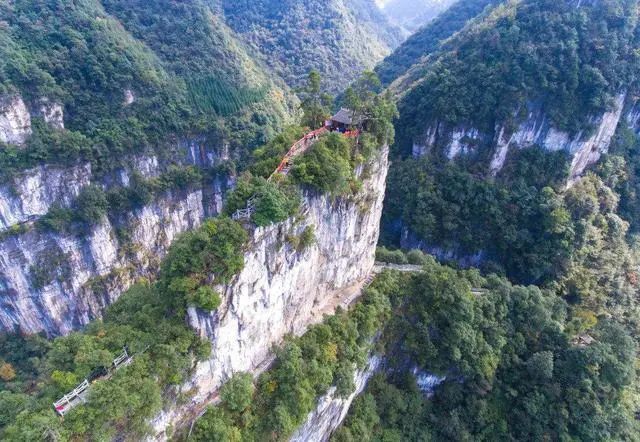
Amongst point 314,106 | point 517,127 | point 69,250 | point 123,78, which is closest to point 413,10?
point 517,127

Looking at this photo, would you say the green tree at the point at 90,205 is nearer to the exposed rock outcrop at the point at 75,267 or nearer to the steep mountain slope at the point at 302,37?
the exposed rock outcrop at the point at 75,267

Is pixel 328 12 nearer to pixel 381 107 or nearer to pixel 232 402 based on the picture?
pixel 381 107

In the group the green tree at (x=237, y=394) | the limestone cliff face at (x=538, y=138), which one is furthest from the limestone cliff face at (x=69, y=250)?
the limestone cliff face at (x=538, y=138)

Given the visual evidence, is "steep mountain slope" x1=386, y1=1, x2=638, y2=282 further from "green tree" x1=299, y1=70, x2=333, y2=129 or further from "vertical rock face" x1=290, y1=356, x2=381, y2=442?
"vertical rock face" x1=290, y1=356, x2=381, y2=442

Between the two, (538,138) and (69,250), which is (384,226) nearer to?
(538,138)

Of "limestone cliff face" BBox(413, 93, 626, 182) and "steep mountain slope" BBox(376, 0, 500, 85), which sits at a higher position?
"steep mountain slope" BBox(376, 0, 500, 85)

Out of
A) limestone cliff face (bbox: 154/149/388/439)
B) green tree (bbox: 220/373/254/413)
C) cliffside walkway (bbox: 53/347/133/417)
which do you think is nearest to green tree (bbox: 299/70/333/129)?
limestone cliff face (bbox: 154/149/388/439)
